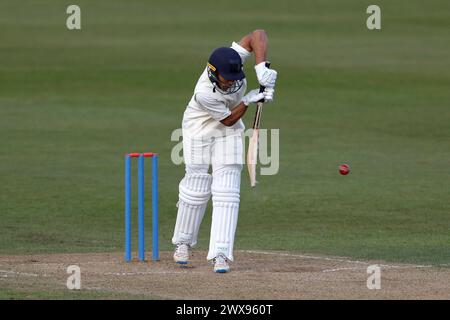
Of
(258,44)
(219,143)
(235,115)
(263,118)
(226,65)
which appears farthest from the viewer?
(263,118)

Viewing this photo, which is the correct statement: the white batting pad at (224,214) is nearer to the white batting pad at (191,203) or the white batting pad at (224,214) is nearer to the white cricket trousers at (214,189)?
the white cricket trousers at (214,189)

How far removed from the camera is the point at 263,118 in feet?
84.9

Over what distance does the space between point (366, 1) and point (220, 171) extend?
37.6 m

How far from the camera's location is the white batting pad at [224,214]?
396 inches

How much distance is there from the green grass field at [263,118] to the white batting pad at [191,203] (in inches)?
74.8

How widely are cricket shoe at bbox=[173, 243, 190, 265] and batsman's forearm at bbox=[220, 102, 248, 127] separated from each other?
1176mm

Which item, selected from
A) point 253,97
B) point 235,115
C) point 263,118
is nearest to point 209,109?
point 235,115

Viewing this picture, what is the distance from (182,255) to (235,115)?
1338 millimetres

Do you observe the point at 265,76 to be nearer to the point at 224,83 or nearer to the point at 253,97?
the point at 253,97

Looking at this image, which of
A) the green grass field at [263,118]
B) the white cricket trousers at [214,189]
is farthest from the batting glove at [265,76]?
the green grass field at [263,118]

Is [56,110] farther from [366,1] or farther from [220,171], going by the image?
[366,1]

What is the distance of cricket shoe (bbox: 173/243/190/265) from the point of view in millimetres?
10477

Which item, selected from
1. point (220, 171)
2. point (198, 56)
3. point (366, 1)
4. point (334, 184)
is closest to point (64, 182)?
point (334, 184)

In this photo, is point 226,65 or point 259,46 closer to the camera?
point 226,65
